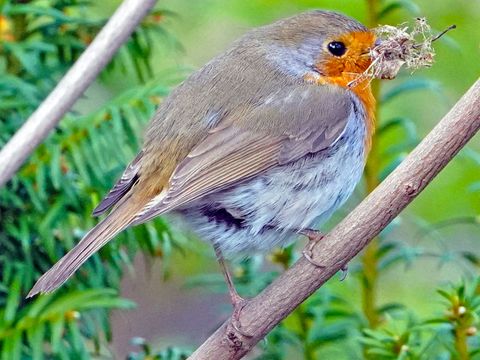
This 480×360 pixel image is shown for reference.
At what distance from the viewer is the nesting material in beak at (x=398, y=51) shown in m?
2.76

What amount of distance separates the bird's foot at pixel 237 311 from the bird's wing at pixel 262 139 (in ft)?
0.97

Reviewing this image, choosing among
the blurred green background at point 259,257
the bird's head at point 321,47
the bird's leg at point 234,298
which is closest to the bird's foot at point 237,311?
the bird's leg at point 234,298

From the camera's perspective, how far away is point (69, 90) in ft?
8.76

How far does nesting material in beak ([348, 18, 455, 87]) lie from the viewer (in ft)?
9.05

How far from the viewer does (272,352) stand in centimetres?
276

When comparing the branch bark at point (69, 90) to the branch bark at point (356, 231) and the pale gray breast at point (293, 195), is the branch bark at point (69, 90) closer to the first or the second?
the pale gray breast at point (293, 195)

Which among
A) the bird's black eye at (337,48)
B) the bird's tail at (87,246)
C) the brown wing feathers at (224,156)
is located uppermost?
the bird's black eye at (337,48)

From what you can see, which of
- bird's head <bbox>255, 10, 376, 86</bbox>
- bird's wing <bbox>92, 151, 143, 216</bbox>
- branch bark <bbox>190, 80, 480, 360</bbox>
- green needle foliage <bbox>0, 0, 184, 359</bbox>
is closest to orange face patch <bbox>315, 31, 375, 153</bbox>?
bird's head <bbox>255, 10, 376, 86</bbox>

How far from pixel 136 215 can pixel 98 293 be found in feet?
0.76

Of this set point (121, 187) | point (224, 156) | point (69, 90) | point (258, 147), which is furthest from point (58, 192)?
point (258, 147)

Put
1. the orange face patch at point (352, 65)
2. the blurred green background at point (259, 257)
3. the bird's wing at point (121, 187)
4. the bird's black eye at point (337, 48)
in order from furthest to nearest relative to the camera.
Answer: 1. the bird's black eye at point (337, 48)
2. the orange face patch at point (352, 65)
3. the bird's wing at point (121, 187)
4. the blurred green background at point (259, 257)

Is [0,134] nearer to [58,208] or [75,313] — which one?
[58,208]

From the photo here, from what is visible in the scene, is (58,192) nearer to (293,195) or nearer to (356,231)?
(293,195)

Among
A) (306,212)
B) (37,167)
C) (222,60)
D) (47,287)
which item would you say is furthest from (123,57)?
(47,287)
